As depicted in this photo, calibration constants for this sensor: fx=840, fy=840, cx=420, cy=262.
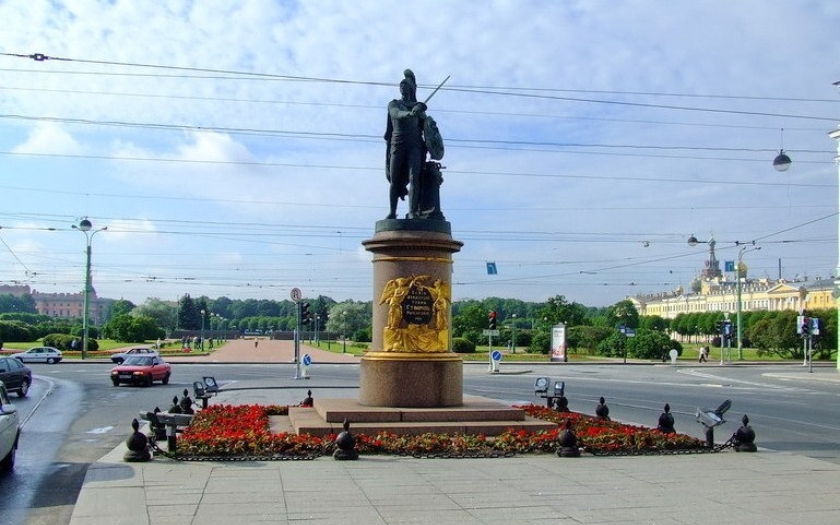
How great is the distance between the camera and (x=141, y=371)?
1316 inches

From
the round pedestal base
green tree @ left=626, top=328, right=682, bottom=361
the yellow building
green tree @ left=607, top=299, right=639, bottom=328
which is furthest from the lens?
green tree @ left=607, top=299, right=639, bottom=328

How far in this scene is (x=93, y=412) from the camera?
72.7 ft

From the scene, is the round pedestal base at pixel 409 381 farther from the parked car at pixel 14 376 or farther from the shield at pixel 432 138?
the parked car at pixel 14 376

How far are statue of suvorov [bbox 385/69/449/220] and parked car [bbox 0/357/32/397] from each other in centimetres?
1742

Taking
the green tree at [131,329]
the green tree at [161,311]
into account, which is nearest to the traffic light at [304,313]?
the green tree at [131,329]

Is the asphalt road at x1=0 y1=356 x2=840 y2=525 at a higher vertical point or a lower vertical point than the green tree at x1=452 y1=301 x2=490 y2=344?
lower

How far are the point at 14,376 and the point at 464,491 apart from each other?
22.5 m

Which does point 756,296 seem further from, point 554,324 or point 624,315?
point 554,324

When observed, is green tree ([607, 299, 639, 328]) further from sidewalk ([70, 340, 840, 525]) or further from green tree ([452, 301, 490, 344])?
sidewalk ([70, 340, 840, 525])

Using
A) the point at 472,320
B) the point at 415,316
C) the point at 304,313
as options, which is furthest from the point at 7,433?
the point at 472,320

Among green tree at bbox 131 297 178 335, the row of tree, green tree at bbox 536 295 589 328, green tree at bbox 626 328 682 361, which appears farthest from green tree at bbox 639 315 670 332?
green tree at bbox 626 328 682 361

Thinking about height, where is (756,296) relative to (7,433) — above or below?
above

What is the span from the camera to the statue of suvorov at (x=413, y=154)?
16047mm

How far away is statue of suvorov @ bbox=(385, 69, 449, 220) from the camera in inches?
632
